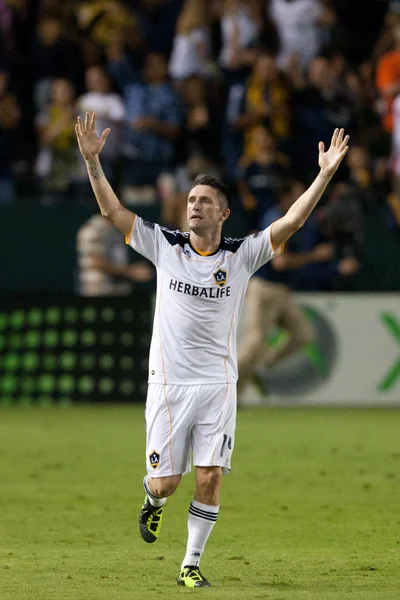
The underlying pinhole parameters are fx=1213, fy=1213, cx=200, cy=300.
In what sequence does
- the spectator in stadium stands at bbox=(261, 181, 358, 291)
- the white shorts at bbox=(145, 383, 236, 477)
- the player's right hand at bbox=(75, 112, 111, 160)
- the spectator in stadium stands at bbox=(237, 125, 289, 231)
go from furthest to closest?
1. the spectator in stadium stands at bbox=(237, 125, 289, 231)
2. the spectator in stadium stands at bbox=(261, 181, 358, 291)
3. the player's right hand at bbox=(75, 112, 111, 160)
4. the white shorts at bbox=(145, 383, 236, 477)

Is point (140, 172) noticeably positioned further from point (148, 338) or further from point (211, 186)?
point (211, 186)

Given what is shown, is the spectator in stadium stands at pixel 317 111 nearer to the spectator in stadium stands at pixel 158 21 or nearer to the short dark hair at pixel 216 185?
the spectator in stadium stands at pixel 158 21

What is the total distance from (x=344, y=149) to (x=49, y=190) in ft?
38.5

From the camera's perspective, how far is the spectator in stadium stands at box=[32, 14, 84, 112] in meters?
18.4

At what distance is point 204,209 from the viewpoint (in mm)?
Result: 6355

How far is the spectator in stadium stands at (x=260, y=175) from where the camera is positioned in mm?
16328

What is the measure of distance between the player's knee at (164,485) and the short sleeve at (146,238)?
3.92ft

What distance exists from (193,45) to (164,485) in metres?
13.0

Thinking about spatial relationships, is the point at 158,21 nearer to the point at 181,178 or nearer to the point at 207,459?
the point at 181,178

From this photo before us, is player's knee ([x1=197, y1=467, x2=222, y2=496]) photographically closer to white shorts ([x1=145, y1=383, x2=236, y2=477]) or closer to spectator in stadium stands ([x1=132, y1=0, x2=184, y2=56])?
white shorts ([x1=145, y1=383, x2=236, y2=477])

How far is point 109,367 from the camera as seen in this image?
1723cm

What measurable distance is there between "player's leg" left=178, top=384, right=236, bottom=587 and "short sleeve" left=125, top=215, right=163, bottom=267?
84 centimetres

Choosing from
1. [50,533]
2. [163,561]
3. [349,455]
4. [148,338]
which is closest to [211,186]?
[163,561]

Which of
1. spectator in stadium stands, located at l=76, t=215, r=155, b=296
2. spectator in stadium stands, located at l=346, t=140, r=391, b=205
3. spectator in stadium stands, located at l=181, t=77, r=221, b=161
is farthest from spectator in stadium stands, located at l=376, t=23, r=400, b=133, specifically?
spectator in stadium stands, located at l=76, t=215, r=155, b=296
